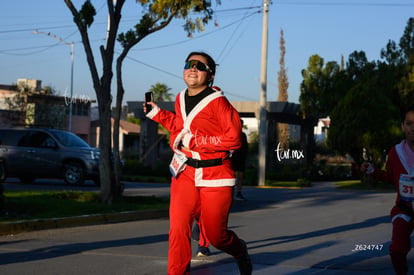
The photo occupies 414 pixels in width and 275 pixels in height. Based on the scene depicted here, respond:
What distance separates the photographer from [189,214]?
18.2 ft

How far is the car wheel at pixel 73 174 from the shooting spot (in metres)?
21.4

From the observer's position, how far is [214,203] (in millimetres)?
5582

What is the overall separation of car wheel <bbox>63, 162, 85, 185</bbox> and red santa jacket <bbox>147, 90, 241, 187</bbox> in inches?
628

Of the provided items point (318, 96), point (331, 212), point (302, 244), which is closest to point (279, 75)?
point (318, 96)

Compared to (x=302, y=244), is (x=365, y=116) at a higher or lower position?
higher

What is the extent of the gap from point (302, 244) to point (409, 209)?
3.89 m

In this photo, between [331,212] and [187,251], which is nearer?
[187,251]

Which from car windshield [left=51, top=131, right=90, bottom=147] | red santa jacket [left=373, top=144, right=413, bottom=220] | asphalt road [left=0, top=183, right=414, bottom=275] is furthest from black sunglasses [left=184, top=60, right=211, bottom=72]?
car windshield [left=51, top=131, right=90, bottom=147]

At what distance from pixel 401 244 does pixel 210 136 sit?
5.67 feet

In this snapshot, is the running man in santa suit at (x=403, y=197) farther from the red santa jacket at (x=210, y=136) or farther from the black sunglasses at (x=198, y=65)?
the black sunglasses at (x=198, y=65)

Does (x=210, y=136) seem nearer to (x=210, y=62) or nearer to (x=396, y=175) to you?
(x=210, y=62)

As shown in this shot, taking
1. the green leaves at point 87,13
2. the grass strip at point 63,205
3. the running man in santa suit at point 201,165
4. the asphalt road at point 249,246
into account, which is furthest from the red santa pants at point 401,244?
the green leaves at point 87,13

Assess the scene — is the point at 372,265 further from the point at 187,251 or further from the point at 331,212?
the point at 331,212

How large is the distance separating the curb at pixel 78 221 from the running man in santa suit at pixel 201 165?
17.3 feet
